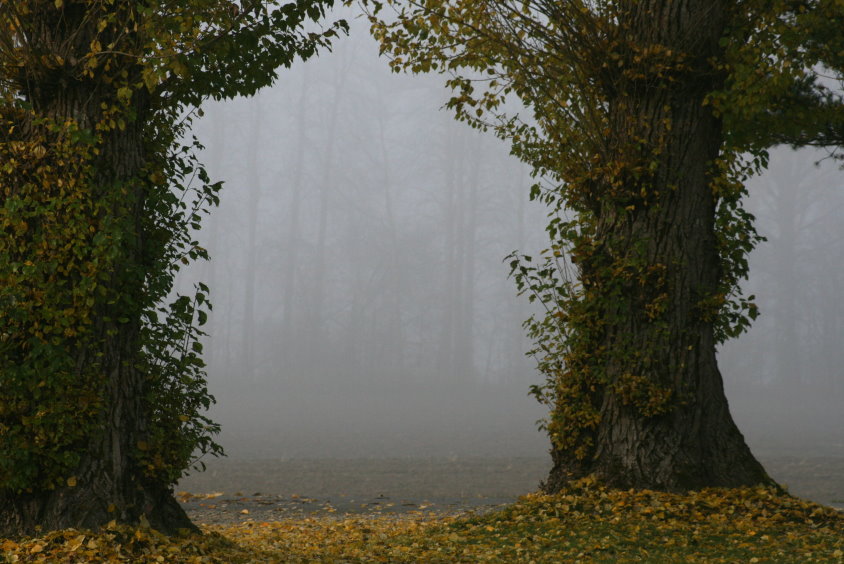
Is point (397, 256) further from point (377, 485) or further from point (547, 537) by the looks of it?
point (547, 537)

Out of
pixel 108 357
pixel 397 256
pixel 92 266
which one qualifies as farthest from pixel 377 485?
pixel 397 256

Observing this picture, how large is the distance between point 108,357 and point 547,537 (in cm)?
393

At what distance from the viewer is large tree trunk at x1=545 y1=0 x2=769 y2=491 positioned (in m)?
7.41

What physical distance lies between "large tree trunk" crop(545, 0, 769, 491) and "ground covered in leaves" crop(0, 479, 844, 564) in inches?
14.7

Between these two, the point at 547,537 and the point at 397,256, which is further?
the point at 397,256

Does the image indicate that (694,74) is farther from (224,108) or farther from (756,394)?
(756,394)

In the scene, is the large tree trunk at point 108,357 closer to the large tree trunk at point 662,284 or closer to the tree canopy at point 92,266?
the tree canopy at point 92,266

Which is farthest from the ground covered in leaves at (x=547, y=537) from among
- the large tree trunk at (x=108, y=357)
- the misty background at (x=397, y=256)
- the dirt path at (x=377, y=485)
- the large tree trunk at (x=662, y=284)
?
the misty background at (x=397, y=256)

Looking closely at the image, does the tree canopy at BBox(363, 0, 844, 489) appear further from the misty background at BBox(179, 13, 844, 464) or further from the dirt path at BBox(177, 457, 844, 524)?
the misty background at BBox(179, 13, 844, 464)

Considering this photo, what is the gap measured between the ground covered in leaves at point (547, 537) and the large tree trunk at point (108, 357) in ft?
0.85

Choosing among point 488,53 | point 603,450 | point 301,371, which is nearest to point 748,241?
point 603,450

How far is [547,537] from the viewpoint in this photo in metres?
6.41

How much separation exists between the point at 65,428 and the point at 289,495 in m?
5.05

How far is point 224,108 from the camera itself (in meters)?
36.2
